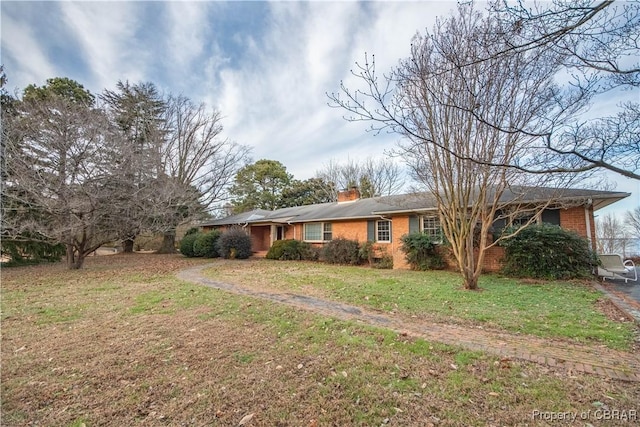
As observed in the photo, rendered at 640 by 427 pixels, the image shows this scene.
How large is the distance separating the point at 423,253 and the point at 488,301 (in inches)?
223

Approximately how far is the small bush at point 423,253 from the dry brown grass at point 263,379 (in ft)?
26.3

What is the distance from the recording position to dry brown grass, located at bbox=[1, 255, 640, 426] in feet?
8.50

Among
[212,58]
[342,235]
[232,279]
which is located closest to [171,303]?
[232,279]

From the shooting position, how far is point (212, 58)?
11.2 m

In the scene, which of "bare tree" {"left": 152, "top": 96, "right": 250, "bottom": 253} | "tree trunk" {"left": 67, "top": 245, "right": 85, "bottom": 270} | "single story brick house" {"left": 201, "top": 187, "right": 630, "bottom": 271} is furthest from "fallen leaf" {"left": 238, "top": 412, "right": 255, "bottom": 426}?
"bare tree" {"left": 152, "top": 96, "right": 250, "bottom": 253}

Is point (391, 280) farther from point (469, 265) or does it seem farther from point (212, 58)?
point (212, 58)

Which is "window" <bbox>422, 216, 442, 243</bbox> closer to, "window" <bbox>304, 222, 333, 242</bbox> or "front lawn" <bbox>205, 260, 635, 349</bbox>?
"front lawn" <bbox>205, 260, 635, 349</bbox>

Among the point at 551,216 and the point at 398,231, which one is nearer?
the point at 551,216

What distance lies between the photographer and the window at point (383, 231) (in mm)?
14766

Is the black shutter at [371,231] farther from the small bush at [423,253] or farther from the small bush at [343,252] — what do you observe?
the small bush at [423,253]

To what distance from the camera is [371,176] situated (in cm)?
3262

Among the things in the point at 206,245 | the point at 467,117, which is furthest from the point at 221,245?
the point at 467,117

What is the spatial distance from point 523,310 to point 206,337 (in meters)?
5.98

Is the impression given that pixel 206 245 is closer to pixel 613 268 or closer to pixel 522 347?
pixel 522 347
